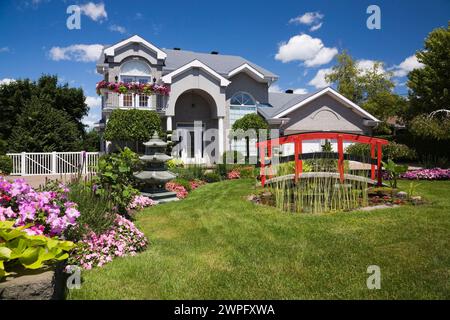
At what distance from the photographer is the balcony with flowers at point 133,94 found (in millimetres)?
18938

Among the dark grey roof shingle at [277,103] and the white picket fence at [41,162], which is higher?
the dark grey roof shingle at [277,103]

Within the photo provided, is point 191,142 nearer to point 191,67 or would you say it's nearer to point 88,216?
point 191,67

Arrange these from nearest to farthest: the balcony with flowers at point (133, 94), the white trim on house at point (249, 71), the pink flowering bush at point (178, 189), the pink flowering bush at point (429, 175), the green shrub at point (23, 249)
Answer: the green shrub at point (23, 249)
the pink flowering bush at point (178, 189)
the pink flowering bush at point (429, 175)
the balcony with flowers at point (133, 94)
the white trim on house at point (249, 71)

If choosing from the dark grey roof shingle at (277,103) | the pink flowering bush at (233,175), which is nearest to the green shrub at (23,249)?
the pink flowering bush at (233,175)

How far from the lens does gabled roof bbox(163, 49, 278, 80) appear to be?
2280 centimetres

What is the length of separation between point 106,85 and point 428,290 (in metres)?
18.7

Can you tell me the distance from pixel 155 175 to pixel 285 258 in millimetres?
6345

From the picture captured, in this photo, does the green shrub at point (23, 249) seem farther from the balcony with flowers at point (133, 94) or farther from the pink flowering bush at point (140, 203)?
the balcony with flowers at point (133, 94)

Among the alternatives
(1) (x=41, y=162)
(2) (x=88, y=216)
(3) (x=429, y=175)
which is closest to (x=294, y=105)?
(3) (x=429, y=175)

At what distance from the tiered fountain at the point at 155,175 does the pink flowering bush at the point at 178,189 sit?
46 centimetres

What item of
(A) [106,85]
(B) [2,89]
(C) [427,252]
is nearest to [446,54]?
(A) [106,85]

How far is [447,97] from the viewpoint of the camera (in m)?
27.8

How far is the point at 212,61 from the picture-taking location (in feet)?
82.1
